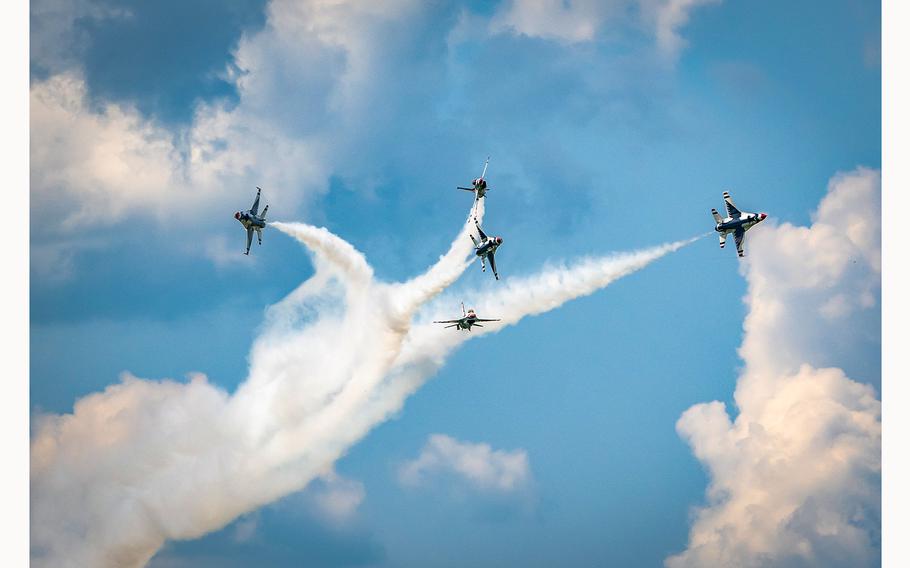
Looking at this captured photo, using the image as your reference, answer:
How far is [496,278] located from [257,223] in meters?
27.8

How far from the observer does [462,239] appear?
200 metres

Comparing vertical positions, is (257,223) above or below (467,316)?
above

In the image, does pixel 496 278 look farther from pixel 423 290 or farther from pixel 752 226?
pixel 752 226

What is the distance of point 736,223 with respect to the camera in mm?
193625

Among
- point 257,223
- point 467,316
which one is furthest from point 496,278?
point 257,223

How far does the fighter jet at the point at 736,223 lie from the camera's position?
634 ft

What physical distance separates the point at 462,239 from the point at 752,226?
107 feet

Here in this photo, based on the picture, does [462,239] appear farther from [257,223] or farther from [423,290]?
[257,223]

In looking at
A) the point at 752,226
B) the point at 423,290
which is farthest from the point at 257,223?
the point at 752,226

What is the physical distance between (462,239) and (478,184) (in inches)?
329

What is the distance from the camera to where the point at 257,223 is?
199 metres

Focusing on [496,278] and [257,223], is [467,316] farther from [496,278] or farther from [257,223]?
[257,223]

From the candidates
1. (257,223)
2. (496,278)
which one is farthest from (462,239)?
(257,223)

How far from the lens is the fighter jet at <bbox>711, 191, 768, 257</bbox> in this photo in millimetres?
193250
